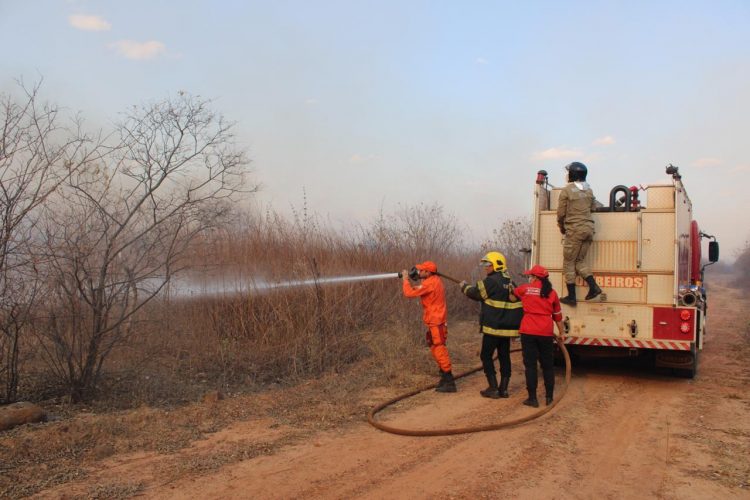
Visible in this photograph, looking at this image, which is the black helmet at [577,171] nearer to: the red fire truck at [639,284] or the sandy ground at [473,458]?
the red fire truck at [639,284]

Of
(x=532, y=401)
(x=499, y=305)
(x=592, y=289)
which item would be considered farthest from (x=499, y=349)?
(x=592, y=289)

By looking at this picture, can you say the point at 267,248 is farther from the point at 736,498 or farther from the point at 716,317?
the point at 716,317

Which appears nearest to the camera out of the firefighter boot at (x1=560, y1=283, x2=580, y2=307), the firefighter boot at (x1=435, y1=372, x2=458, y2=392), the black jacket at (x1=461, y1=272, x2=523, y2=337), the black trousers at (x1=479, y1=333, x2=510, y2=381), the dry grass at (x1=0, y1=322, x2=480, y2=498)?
the dry grass at (x1=0, y1=322, x2=480, y2=498)

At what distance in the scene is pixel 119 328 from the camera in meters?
7.20

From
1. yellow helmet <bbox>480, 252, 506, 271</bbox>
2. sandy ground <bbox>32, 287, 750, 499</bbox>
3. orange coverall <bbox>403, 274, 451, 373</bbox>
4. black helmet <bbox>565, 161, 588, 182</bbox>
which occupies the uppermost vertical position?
black helmet <bbox>565, 161, 588, 182</bbox>

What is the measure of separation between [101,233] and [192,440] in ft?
9.82

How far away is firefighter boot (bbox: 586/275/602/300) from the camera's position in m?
8.77

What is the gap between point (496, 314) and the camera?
7.65 meters

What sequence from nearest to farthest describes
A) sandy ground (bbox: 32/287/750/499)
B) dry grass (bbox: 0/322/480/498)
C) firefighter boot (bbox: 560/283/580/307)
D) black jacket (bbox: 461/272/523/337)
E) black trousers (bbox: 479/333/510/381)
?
1. sandy ground (bbox: 32/287/750/499)
2. dry grass (bbox: 0/322/480/498)
3. black jacket (bbox: 461/272/523/337)
4. black trousers (bbox: 479/333/510/381)
5. firefighter boot (bbox: 560/283/580/307)

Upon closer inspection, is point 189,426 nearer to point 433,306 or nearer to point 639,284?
point 433,306

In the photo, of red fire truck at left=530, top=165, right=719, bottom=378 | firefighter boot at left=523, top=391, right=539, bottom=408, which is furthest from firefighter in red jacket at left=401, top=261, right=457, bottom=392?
red fire truck at left=530, top=165, right=719, bottom=378

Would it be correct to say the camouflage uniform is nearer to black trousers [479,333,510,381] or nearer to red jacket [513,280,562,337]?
red jacket [513,280,562,337]

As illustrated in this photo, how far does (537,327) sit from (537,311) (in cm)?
21

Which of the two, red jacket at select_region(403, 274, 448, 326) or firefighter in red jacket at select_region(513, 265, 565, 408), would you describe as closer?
firefighter in red jacket at select_region(513, 265, 565, 408)
